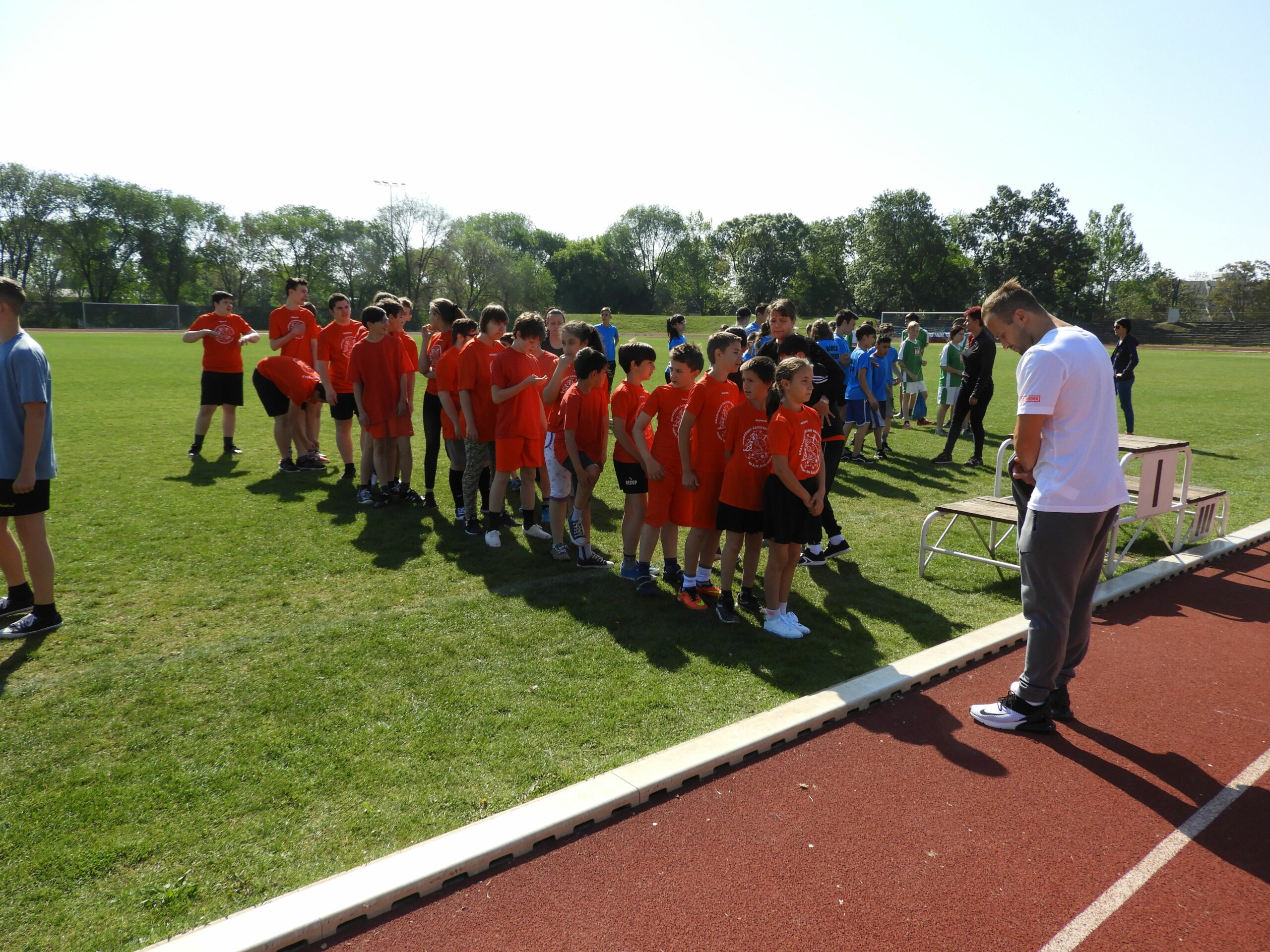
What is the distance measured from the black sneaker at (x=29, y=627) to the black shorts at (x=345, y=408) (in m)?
4.41

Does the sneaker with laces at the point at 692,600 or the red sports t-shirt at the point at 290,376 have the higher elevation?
the red sports t-shirt at the point at 290,376

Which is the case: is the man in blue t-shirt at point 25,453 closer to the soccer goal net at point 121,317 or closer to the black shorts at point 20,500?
the black shorts at point 20,500

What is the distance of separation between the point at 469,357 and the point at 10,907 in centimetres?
492

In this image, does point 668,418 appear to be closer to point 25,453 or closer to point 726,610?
point 726,610

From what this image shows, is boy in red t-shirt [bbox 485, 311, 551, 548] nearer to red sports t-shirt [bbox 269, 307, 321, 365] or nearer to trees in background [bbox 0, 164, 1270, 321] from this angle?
red sports t-shirt [bbox 269, 307, 321, 365]

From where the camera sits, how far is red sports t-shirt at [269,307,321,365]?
33.0ft

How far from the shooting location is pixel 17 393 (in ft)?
15.2

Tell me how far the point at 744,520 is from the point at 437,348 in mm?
4593

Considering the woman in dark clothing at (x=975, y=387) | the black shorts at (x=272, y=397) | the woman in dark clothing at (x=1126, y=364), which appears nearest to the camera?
the black shorts at (x=272, y=397)

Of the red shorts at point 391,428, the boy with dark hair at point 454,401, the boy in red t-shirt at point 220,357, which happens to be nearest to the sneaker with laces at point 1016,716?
the boy with dark hair at point 454,401

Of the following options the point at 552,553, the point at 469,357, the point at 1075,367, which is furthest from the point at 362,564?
the point at 1075,367

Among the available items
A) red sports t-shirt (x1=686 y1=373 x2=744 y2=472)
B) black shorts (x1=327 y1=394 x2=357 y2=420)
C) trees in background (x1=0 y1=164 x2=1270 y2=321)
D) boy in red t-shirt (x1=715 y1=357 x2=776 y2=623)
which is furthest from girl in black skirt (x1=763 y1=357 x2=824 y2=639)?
trees in background (x1=0 y1=164 x2=1270 y2=321)

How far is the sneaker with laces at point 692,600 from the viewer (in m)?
5.58

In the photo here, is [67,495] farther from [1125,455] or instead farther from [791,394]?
[1125,455]
